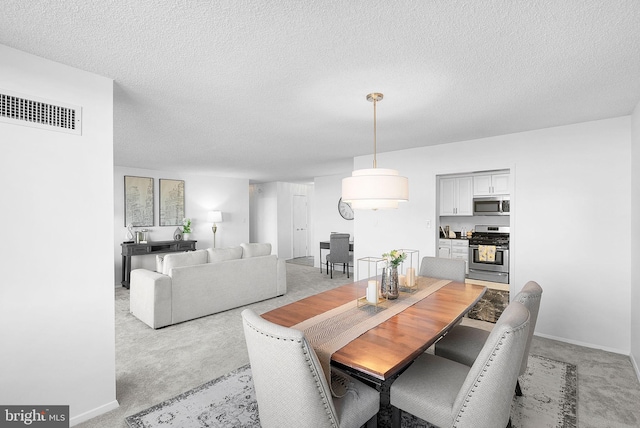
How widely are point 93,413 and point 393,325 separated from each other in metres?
2.10

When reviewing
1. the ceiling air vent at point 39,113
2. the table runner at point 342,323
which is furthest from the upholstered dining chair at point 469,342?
the ceiling air vent at point 39,113

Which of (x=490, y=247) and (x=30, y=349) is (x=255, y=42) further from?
(x=490, y=247)

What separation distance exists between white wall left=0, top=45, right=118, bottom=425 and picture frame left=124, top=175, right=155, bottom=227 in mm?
4639

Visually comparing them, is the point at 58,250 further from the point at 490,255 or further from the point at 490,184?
the point at 490,184

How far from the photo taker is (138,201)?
6383 millimetres

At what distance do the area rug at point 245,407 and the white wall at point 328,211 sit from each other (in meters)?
5.12

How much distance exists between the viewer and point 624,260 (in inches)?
122

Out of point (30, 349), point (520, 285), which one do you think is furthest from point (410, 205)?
point (30, 349)

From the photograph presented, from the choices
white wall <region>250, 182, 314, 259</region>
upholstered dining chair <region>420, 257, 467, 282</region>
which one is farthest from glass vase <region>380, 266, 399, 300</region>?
white wall <region>250, 182, 314, 259</region>

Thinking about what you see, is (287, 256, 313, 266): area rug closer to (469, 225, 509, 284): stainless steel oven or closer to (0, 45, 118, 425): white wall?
(469, 225, 509, 284): stainless steel oven

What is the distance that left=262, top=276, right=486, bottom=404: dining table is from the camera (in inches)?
57.5

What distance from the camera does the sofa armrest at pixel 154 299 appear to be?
3.69m

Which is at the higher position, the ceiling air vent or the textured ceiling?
the textured ceiling

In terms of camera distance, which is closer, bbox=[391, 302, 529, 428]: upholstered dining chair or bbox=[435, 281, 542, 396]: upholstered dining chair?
bbox=[391, 302, 529, 428]: upholstered dining chair
